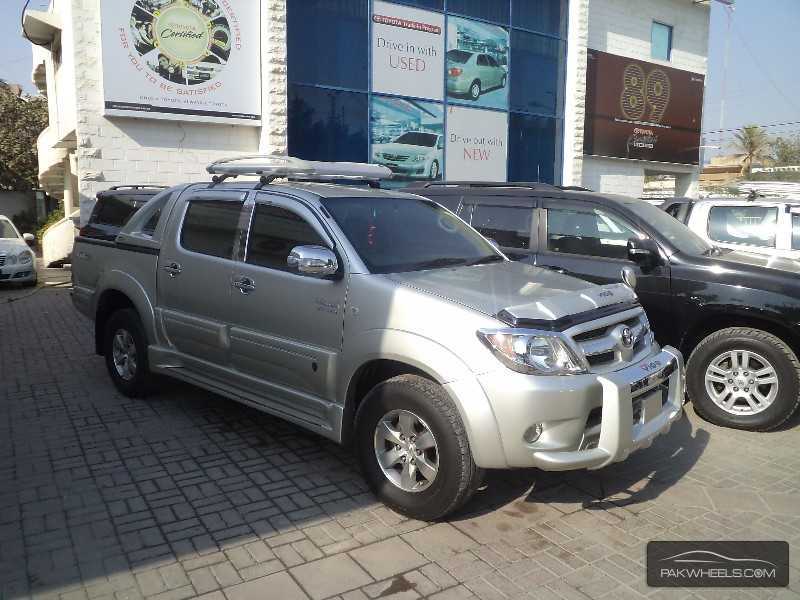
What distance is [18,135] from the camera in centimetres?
2631

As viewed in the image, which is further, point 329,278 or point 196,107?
point 196,107

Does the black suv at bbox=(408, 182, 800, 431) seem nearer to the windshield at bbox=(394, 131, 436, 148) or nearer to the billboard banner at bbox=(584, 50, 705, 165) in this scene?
the windshield at bbox=(394, 131, 436, 148)

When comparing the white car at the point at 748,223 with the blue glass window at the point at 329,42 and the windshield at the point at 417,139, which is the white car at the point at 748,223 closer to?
the windshield at the point at 417,139

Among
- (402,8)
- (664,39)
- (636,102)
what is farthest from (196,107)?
(664,39)

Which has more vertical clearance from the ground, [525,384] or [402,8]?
[402,8]

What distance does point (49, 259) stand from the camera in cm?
1599

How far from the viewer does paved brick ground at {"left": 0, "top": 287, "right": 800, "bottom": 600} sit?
3.19 m

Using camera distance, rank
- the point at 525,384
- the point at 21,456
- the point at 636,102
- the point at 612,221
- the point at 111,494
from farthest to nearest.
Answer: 1. the point at 636,102
2. the point at 612,221
3. the point at 21,456
4. the point at 111,494
5. the point at 525,384

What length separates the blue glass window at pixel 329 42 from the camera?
1359 cm

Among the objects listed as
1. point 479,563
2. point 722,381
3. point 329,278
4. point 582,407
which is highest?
point 329,278

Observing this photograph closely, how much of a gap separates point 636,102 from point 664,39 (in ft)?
8.45

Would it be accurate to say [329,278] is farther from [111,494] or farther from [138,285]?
[138,285]

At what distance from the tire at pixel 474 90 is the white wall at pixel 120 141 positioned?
5778 millimetres

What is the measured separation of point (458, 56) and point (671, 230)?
437 inches
